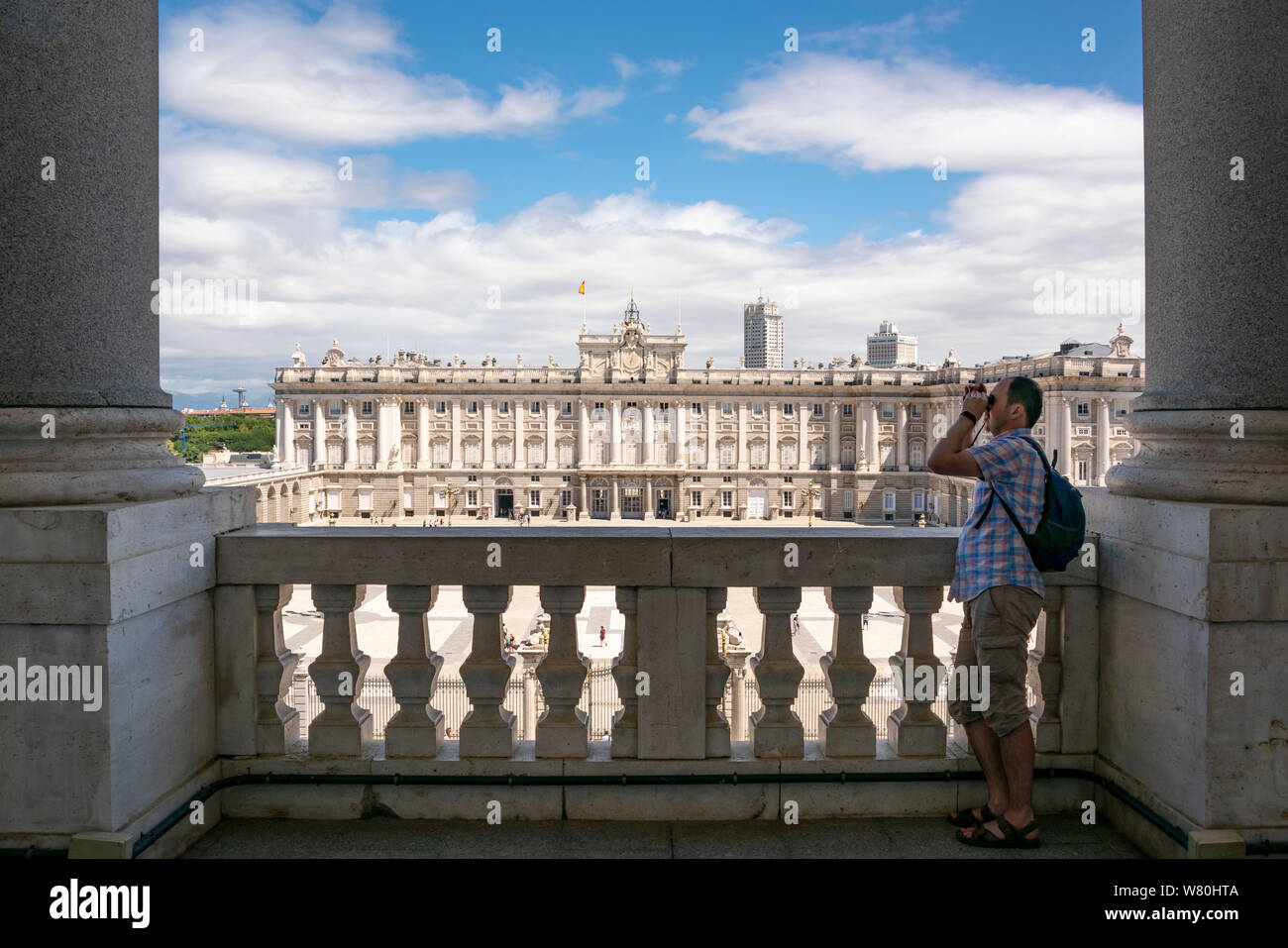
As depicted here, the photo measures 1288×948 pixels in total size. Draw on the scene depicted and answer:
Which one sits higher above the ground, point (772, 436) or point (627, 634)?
point (772, 436)

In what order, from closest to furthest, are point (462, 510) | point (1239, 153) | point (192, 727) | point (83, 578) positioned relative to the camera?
point (83, 578), point (1239, 153), point (192, 727), point (462, 510)

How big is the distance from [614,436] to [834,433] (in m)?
18.2

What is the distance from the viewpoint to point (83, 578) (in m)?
3.15

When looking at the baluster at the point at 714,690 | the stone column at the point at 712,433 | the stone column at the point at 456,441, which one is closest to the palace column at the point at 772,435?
the stone column at the point at 712,433

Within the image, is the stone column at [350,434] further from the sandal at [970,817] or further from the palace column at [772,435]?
the sandal at [970,817]

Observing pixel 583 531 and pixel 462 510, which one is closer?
pixel 583 531

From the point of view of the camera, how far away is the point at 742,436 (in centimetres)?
7319

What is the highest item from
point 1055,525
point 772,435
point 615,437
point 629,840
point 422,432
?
point 422,432

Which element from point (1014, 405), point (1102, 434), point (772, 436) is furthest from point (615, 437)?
point (1014, 405)

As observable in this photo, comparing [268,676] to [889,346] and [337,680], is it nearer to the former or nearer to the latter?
[337,680]

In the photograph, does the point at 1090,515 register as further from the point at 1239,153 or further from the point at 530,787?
the point at 530,787

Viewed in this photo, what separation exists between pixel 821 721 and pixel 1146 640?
139cm
